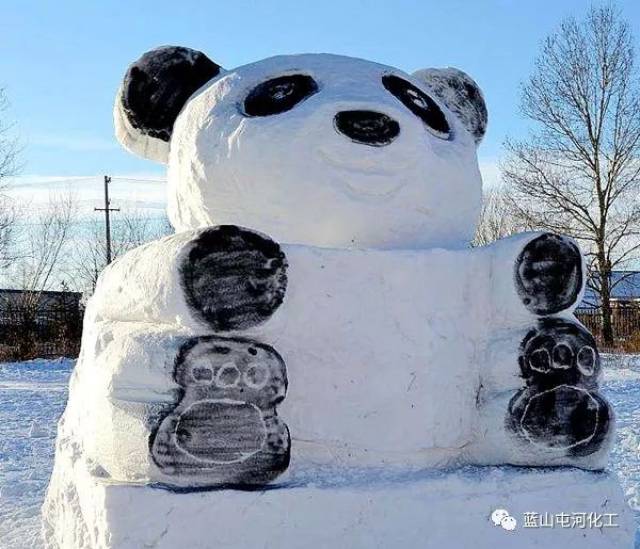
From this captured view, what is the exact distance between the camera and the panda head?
8.96ft

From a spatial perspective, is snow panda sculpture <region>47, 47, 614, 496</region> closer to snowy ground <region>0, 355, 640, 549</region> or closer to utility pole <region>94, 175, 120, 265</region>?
snowy ground <region>0, 355, 640, 549</region>

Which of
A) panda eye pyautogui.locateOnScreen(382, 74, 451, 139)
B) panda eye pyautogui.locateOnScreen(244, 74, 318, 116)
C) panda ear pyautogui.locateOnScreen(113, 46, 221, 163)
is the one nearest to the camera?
panda eye pyautogui.locateOnScreen(244, 74, 318, 116)

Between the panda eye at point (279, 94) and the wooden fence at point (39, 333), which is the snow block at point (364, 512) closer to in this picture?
the panda eye at point (279, 94)

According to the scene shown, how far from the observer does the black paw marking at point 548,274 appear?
2.64 m

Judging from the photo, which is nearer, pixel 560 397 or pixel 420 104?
pixel 560 397

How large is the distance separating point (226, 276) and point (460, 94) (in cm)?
180

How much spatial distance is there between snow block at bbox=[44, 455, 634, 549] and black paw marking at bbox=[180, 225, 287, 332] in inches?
19.4

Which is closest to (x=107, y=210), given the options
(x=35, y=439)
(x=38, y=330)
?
(x=38, y=330)

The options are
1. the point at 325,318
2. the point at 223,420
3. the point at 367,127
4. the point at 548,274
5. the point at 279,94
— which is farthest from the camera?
the point at 279,94

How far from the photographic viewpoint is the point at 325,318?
2.55 metres

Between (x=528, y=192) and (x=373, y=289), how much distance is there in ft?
52.1

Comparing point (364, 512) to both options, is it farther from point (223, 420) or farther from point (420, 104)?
point (420, 104)

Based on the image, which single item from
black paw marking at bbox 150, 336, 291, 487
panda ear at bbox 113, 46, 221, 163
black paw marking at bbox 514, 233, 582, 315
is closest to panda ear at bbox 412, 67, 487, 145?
panda ear at bbox 113, 46, 221, 163

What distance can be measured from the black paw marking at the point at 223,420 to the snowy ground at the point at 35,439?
5.68 feet
